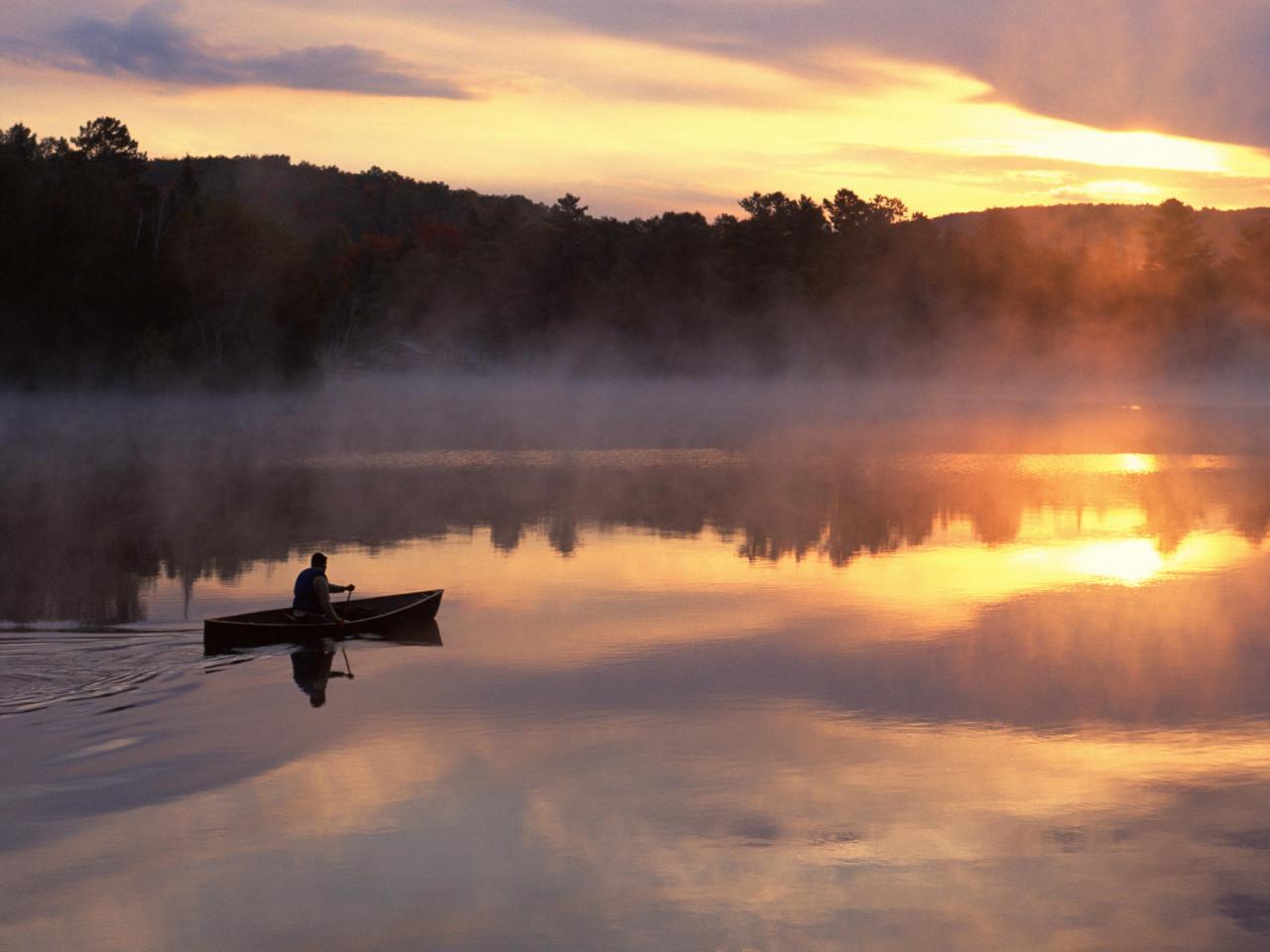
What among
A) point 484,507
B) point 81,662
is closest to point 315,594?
point 81,662

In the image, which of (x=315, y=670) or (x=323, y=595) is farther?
(x=323, y=595)

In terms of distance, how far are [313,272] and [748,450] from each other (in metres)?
72.7

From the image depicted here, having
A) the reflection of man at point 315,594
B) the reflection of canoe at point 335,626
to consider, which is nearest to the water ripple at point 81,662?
the reflection of canoe at point 335,626

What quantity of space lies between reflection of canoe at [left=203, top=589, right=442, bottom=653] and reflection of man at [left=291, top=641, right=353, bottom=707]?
21 centimetres

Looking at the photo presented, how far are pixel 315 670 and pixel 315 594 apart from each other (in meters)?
1.67

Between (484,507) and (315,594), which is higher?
(484,507)

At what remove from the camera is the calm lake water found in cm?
1252

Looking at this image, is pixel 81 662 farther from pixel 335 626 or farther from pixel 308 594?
pixel 335 626

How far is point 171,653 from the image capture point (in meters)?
22.0

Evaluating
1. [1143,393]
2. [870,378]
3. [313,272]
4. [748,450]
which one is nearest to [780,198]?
[870,378]

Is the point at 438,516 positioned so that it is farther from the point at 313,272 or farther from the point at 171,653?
the point at 313,272

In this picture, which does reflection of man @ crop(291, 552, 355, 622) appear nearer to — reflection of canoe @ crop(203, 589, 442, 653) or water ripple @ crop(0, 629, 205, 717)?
reflection of canoe @ crop(203, 589, 442, 653)

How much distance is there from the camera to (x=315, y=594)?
22812 mm

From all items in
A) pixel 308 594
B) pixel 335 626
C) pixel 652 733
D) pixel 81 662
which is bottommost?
pixel 652 733
